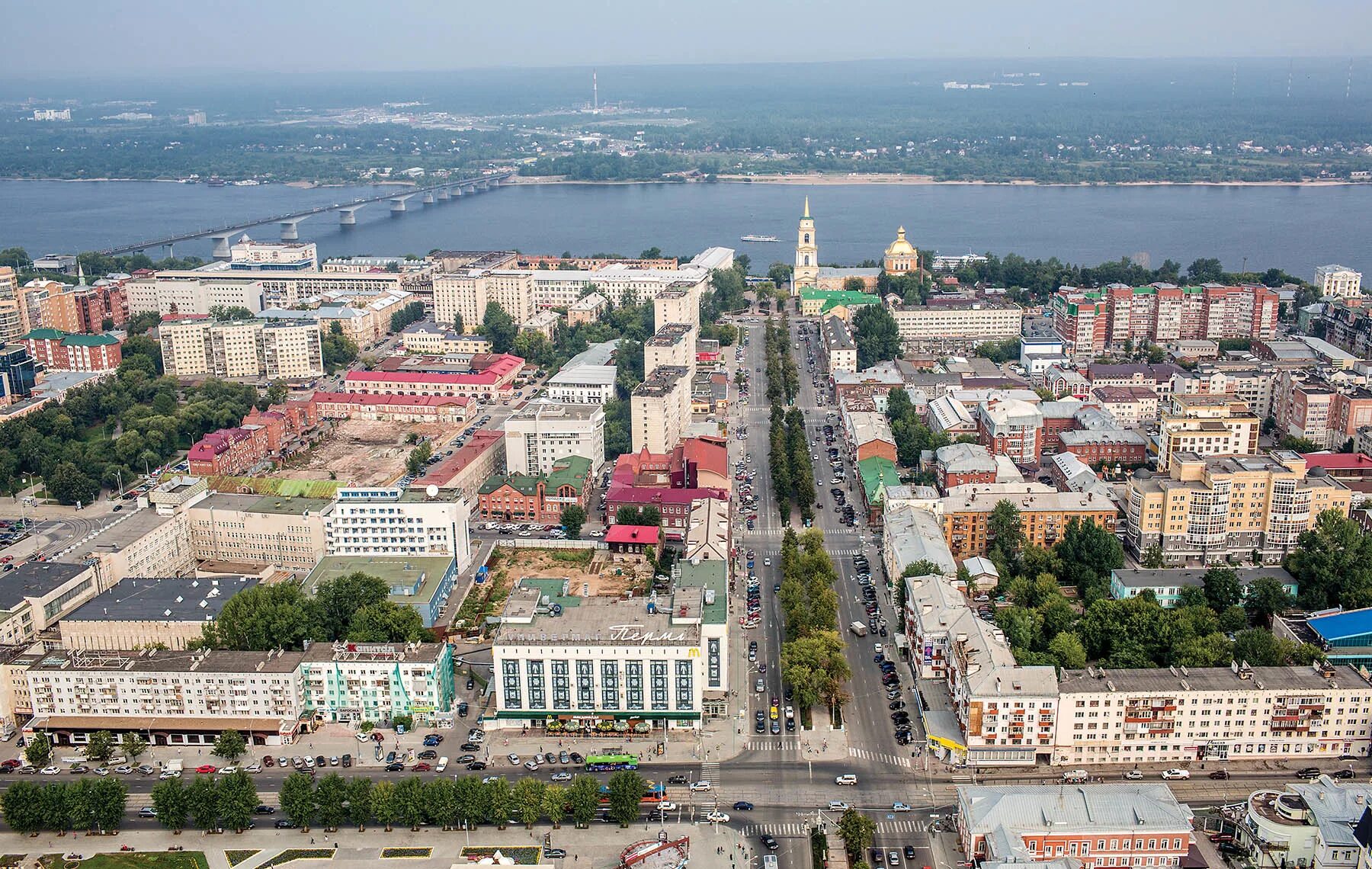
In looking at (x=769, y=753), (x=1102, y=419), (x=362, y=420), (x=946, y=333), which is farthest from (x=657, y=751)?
(x=946, y=333)

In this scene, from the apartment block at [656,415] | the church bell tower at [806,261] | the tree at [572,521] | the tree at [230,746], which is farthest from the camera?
the church bell tower at [806,261]

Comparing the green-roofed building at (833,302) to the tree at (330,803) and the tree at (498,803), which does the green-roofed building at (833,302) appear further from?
the tree at (330,803)

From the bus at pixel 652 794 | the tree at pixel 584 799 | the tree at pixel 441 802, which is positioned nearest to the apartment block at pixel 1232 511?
the bus at pixel 652 794

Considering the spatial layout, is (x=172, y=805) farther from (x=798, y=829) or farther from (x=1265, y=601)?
Answer: (x=1265, y=601)

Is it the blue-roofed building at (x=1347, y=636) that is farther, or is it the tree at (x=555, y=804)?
the blue-roofed building at (x=1347, y=636)

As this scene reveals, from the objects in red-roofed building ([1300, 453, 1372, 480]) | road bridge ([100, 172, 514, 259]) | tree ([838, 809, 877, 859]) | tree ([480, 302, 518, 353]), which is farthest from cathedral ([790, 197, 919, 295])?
tree ([838, 809, 877, 859])

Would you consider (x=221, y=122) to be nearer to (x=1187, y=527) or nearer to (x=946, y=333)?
(x=946, y=333)

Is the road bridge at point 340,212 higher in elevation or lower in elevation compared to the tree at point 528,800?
higher

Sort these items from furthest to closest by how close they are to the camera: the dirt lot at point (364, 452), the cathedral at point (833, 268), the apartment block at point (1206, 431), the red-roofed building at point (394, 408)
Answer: the cathedral at point (833, 268)
the red-roofed building at point (394, 408)
the dirt lot at point (364, 452)
the apartment block at point (1206, 431)
